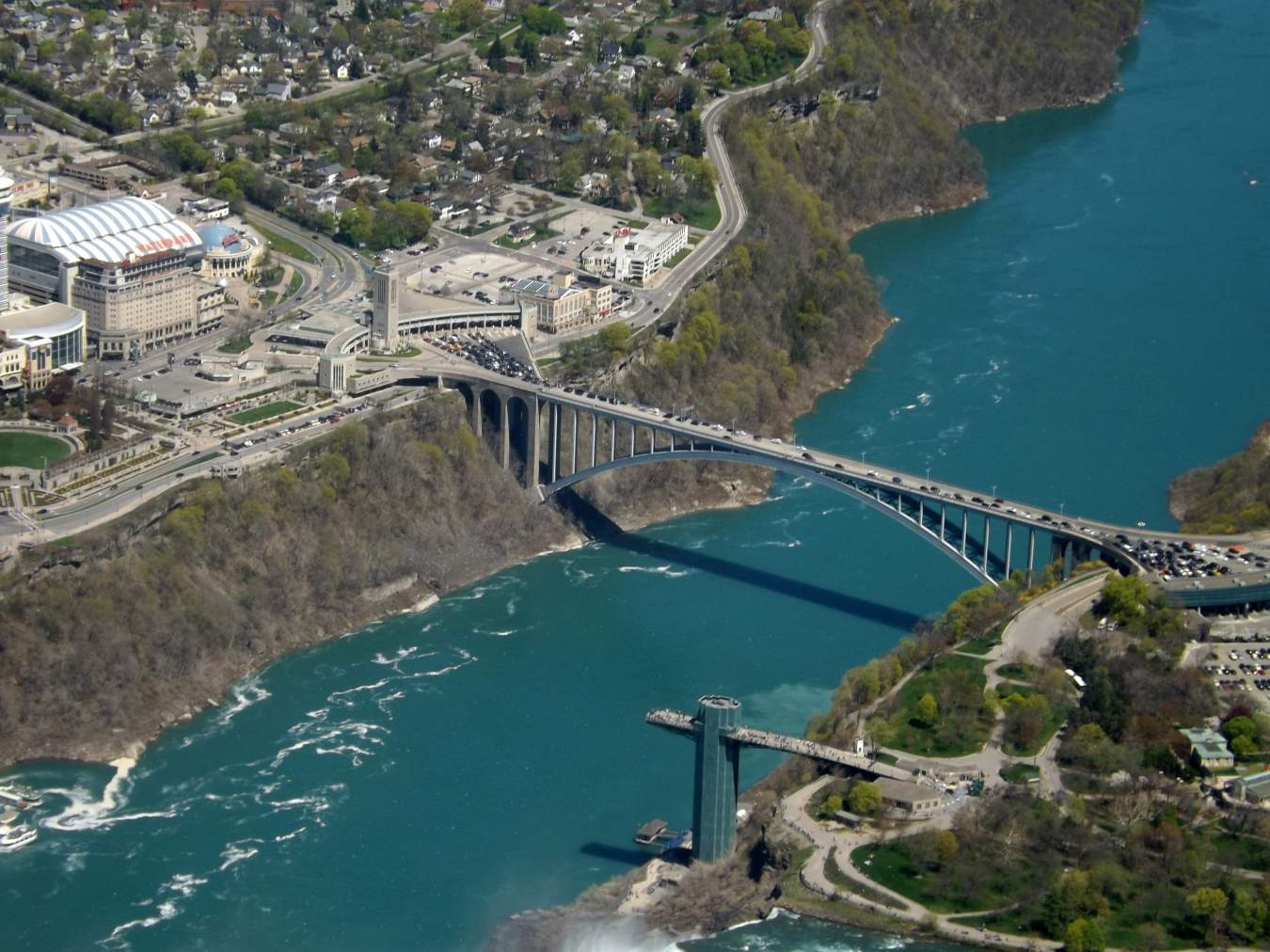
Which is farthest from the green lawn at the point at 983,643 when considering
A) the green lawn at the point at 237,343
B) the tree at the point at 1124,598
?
the green lawn at the point at 237,343

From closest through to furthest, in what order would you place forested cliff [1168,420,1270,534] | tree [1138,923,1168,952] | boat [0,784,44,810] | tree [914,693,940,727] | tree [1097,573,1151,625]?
1. tree [1138,923,1168,952]
2. tree [914,693,940,727]
3. boat [0,784,44,810]
4. tree [1097,573,1151,625]
5. forested cliff [1168,420,1270,534]

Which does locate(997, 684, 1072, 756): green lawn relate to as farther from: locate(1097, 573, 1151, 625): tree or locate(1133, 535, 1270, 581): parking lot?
locate(1133, 535, 1270, 581): parking lot

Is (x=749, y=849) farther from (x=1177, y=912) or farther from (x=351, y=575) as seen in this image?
(x=351, y=575)

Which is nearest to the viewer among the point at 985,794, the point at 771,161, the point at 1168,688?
the point at 985,794

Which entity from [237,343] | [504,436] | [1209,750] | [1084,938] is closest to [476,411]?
[504,436]

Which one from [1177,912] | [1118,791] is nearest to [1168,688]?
[1118,791]

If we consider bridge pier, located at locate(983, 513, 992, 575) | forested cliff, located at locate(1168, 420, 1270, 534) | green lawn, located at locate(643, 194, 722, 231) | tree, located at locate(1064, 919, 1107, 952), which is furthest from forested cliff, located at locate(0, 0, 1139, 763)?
tree, located at locate(1064, 919, 1107, 952)
